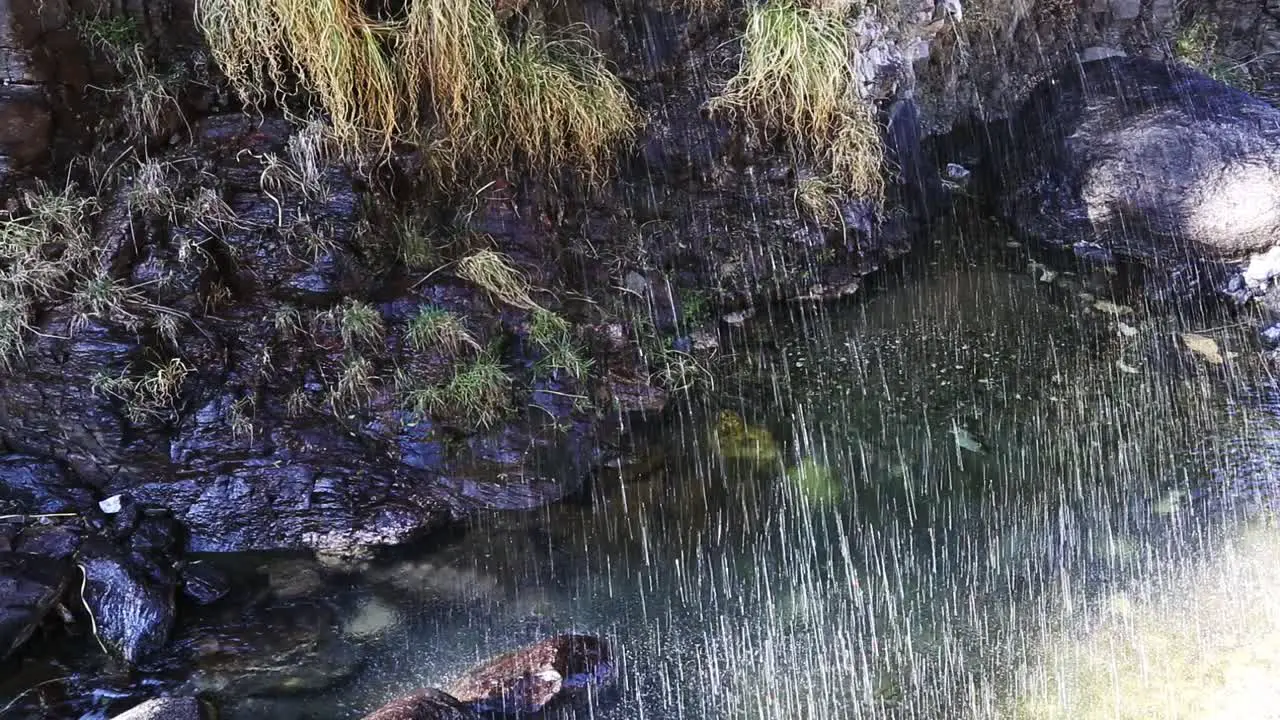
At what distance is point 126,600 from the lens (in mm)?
4211

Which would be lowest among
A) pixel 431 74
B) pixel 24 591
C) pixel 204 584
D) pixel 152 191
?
pixel 204 584

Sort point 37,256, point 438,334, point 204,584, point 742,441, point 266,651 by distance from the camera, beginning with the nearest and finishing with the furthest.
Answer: point 266,651 → point 204,584 → point 37,256 → point 438,334 → point 742,441

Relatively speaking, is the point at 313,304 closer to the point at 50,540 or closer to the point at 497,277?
the point at 497,277

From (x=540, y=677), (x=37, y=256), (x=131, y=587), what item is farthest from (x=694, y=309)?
(x=37, y=256)

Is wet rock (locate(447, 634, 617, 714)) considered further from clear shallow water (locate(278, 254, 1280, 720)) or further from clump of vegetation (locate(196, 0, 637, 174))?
clump of vegetation (locate(196, 0, 637, 174))

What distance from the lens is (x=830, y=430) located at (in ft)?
17.8

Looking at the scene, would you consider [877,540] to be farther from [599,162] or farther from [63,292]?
[63,292]

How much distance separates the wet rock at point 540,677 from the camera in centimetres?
374

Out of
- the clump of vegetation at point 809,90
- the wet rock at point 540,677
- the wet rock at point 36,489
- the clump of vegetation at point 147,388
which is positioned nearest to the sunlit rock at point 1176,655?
the wet rock at point 540,677

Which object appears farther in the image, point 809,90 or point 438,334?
point 809,90

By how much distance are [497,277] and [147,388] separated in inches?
79.2

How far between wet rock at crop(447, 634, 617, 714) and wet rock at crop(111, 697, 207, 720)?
1.01m

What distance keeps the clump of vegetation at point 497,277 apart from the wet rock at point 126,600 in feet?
7.50

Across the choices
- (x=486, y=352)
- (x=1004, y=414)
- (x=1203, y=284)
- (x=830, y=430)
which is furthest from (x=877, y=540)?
(x=1203, y=284)
